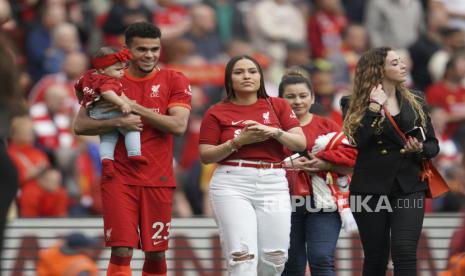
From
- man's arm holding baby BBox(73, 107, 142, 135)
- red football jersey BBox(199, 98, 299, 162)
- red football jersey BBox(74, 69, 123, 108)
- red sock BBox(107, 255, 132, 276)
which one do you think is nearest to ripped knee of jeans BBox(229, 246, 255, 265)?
red football jersey BBox(199, 98, 299, 162)

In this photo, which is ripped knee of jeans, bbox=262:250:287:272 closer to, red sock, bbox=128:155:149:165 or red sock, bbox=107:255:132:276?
red sock, bbox=107:255:132:276

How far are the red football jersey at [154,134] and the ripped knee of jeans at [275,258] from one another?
97cm

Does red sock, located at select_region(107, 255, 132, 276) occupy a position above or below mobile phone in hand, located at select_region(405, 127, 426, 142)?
below

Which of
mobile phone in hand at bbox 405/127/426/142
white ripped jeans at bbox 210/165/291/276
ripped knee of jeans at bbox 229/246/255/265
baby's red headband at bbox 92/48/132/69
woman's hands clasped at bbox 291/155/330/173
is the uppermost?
baby's red headband at bbox 92/48/132/69

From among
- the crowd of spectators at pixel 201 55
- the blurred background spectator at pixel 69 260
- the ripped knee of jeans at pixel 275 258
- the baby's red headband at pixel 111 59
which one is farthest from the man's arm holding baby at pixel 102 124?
the crowd of spectators at pixel 201 55

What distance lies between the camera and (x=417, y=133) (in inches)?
440

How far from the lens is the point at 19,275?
1434 cm

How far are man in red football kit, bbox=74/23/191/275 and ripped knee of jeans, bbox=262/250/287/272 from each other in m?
0.84

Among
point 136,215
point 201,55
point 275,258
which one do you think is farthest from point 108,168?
point 201,55

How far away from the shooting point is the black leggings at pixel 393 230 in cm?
1094

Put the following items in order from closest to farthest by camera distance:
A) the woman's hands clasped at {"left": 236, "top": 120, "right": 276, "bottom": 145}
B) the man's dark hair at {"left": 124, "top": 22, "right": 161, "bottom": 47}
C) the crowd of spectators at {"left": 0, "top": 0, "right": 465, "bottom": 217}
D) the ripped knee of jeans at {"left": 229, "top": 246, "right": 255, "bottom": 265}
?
1. the woman's hands clasped at {"left": 236, "top": 120, "right": 276, "bottom": 145}
2. the ripped knee of jeans at {"left": 229, "top": 246, "right": 255, "bottom": 265}
3. the man's dark hair at {"left": 124, "top": 22, "right": 161, "bottom": 47}
4. the crowd of spectators at {"left": 0, "top": 0, "right": 465, "bottom": 217}

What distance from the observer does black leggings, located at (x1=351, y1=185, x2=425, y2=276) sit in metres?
10.9

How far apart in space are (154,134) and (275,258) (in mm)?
1414

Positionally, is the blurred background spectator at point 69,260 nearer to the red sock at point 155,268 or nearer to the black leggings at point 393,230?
the red sock at point 155,268
